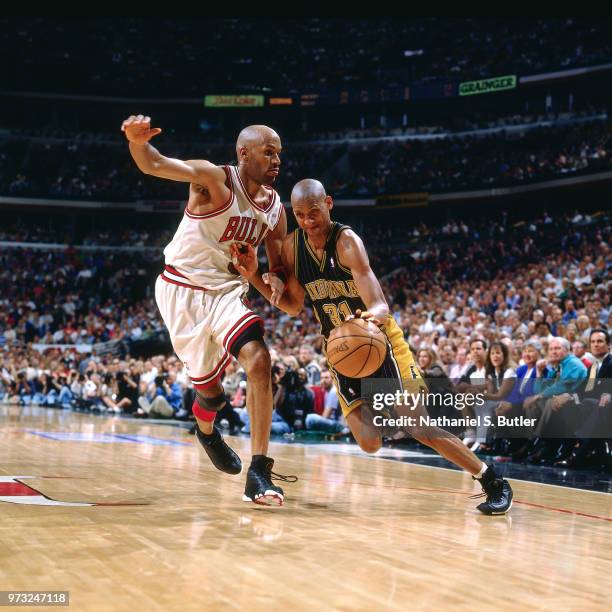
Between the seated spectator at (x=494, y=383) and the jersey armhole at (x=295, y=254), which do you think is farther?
the seated spectator at (x=494, y=383)

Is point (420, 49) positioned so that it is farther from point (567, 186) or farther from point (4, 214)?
point (4, 214)

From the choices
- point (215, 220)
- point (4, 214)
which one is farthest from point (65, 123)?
point (215, 220)

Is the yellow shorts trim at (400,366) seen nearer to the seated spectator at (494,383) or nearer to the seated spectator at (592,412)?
the seated spectator at (592,412)

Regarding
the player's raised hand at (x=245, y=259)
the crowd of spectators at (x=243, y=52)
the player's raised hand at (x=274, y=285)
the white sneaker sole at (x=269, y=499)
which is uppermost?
the crowd of spectators at (x=243, y=52)

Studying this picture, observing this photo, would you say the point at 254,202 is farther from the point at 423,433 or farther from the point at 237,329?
the point at 423,433

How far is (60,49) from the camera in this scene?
3441 cm

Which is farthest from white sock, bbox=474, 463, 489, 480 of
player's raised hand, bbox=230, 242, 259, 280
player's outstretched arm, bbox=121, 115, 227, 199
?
player's outstretched arm, bbox=121, 115, 227, 199

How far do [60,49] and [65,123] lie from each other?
3.19 m

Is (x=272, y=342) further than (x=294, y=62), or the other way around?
(x=294, y=62)

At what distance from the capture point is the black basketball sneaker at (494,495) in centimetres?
407

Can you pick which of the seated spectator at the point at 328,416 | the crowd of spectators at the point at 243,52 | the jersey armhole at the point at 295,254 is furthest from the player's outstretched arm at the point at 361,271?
the crowd of spectators at the point at 243,52

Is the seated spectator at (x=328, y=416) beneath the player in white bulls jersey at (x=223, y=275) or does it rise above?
beneath

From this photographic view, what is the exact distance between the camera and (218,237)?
4.43m

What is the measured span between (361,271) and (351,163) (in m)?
28.3
